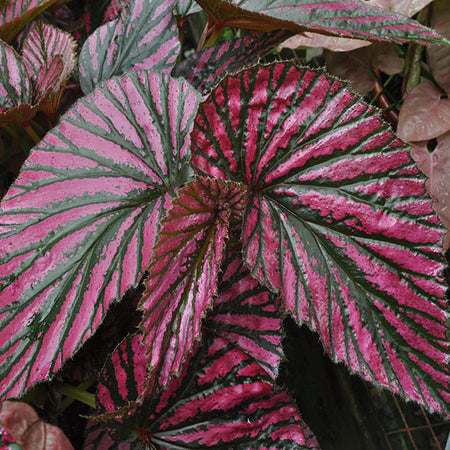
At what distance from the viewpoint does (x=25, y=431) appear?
38 cm

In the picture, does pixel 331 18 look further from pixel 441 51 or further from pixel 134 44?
pixel 441 51

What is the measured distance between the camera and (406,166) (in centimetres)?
52

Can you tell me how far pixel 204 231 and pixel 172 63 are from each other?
0.34 metres

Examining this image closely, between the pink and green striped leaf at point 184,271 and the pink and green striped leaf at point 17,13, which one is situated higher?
the pink and green striped leaf at point 17,13

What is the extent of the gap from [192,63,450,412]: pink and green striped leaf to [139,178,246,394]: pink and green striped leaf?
44 mm

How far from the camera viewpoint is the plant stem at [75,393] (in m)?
0.70

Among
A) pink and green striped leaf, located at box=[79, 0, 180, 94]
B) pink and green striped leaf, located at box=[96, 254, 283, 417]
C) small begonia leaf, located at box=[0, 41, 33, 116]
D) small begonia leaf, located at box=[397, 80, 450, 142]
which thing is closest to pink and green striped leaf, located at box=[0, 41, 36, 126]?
small begonia leaf, located at box=[0, 41, 33, 116]

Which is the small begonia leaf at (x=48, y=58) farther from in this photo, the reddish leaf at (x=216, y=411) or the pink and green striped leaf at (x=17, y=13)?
the reddish leaf at (x=216, y=411)

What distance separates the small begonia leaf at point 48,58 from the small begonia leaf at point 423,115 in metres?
0.70

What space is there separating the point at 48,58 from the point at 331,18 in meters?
0.47

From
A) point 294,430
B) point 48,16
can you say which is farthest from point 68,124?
point 48,16

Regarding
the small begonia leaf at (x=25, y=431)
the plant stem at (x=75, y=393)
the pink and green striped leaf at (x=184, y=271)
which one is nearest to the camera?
the small begonia leaf at (x=25, y=431)

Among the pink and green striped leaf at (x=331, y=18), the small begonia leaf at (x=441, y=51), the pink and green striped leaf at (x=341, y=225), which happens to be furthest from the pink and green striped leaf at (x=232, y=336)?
the small begonia leaf at (x=441, y=51)

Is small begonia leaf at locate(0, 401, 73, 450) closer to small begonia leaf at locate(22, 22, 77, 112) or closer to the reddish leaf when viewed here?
the reddish leaf
